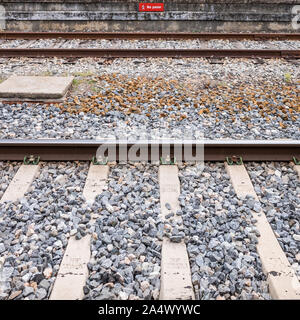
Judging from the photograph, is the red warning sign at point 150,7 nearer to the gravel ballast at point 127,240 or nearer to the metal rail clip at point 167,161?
the metal rail clip at point 167,161

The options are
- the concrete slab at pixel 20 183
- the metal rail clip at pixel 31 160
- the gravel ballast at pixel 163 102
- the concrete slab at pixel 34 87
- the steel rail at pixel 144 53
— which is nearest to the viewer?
the concrete slab at pixel 20 183

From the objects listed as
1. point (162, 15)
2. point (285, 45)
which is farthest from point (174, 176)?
point (162, 15)

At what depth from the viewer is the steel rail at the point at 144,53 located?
24.4 feet

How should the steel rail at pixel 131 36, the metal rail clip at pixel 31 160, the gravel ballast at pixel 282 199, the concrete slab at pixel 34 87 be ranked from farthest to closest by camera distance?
1. the steel rail at pixel 131 36
2. the concrete slab at pixel 34 87
3. the metal rail clip at pixel 31 160
4. the gravel ballast at pixel 282 199

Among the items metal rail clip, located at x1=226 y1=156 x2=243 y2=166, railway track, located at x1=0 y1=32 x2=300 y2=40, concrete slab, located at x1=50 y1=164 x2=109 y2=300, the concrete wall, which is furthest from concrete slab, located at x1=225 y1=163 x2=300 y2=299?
the concrete wall

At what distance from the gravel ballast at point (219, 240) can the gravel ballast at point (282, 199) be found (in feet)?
0.75

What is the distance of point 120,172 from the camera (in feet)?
11.5

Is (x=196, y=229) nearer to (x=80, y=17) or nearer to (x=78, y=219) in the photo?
(x=78, y=219)

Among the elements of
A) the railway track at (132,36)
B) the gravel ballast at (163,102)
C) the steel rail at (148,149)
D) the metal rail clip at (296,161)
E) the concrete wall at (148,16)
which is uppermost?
the concrete wall at (148,16)

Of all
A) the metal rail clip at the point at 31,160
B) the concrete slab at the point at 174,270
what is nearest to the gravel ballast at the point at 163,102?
the metal rail clip at the point at 31,160

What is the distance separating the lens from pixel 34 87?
210 inches

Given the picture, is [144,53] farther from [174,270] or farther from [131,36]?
[174,270]
